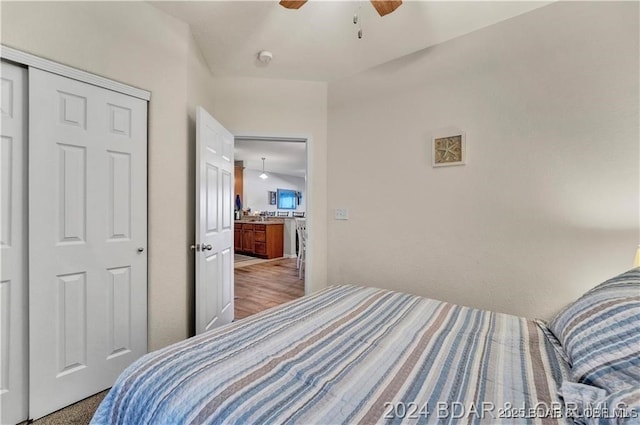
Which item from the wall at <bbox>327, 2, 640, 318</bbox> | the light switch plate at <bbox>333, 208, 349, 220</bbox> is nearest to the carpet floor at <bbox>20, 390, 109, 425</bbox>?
the wall at <bbox>327, 2, 640, 318</bbox>

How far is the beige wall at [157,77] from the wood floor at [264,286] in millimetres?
1219

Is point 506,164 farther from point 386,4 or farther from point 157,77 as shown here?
point 157,77

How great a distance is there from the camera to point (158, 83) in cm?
189

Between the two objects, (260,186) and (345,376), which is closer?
(345,376)

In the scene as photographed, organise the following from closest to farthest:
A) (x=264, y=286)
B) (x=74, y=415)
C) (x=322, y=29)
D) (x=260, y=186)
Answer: (x=74, y=415) < (x=322, y=29) < (x=264, y=286) < (x=260, y=186)

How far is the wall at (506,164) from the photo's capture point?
5.25 ft

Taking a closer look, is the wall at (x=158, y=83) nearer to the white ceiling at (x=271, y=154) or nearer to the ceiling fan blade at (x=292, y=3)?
the ceiling fan blade at (x=292, y=3)

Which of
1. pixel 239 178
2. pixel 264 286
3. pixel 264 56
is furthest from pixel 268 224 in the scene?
Answer: pixel 264 56

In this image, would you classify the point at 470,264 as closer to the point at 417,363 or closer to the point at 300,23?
the point at 417,363

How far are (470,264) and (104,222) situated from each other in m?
2.49

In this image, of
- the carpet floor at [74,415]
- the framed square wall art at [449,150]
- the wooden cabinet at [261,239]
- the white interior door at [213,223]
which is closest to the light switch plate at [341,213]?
the framed square wall art at [449,150]

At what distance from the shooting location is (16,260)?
143 cm

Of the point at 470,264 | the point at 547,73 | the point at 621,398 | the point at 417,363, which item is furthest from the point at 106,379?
the point at 547,73

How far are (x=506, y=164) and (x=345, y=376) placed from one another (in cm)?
182
